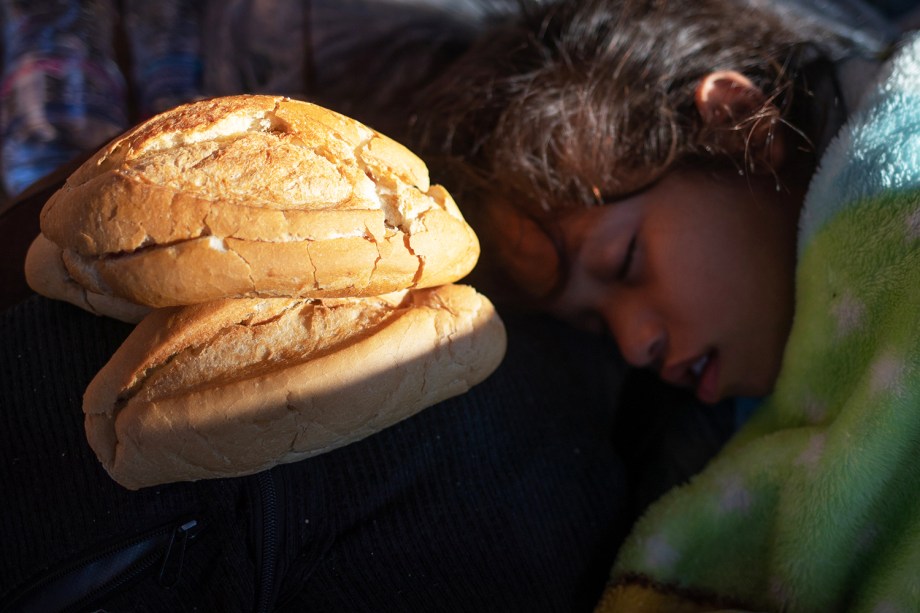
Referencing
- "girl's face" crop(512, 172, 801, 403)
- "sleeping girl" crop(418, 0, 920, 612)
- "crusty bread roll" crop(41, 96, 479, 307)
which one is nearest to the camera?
"crusty bread roll" crop(41, 96, 479, 307)

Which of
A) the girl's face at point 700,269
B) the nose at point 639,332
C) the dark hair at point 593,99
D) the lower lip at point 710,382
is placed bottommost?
the lower lip at point 710,382

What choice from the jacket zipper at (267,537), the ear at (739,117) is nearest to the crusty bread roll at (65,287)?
the jacket zipper at (267,537)

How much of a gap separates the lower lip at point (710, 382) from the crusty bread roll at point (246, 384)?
652 mm

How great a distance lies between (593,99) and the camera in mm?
1055

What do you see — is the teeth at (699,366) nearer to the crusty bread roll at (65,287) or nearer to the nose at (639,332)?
the nose at (639,332)

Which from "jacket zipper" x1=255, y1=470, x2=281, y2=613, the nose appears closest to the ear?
the nose

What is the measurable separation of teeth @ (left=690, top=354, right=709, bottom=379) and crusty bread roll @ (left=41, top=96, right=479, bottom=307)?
26.0 inches

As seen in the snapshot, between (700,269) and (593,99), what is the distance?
1.07 ft

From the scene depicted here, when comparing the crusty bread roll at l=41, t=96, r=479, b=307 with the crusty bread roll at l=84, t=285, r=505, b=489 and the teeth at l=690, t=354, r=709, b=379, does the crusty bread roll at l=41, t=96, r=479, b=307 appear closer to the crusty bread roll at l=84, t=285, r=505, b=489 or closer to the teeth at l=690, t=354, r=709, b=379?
the crusty bread roll at l=84, t=285, r=505, b=489

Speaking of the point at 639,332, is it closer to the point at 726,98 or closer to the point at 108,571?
the point at 726,98

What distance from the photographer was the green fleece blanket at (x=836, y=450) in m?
0.73

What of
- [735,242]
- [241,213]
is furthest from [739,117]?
[241,213]

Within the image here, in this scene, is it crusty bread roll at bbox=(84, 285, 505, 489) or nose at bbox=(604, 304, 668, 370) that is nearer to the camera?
crusty bread roll at bbox=(84, 285, 505, 489)

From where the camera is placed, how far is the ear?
1007mm
